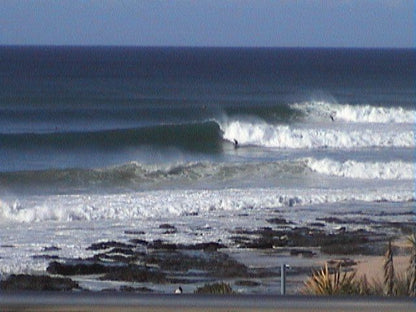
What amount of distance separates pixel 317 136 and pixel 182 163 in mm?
4552

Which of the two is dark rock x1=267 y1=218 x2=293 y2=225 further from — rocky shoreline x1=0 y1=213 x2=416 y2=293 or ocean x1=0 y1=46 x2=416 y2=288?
ocean x1=0 y1=46 x2=416 y2=288

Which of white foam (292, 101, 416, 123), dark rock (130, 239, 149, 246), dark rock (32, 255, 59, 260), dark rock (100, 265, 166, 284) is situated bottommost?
dark rock (100, 265, 166, 284)

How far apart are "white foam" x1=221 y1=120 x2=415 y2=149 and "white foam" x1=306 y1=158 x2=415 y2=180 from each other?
118 inches

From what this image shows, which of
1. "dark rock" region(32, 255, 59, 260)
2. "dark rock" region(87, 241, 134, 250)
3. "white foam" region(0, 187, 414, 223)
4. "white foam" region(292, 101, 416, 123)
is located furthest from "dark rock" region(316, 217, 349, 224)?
"white foam" region(292, 101, 416, 123)

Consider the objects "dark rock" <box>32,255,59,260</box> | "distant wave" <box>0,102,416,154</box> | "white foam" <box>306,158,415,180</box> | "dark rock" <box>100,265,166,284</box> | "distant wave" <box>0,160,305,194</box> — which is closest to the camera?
"dark rock" <box>100,265,166,284</box>

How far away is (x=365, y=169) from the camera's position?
19.8 m

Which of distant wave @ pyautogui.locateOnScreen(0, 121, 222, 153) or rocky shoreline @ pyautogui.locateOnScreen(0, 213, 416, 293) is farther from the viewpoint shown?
distant wave @ pyautogui.locateOnScreen(0, 121, 222, 153)

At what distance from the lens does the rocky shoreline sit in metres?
9.72

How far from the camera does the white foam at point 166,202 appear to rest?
14508mm

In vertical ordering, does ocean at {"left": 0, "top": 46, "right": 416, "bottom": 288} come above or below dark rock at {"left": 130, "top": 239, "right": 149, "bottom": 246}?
above

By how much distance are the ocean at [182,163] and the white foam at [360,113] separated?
0.29ft

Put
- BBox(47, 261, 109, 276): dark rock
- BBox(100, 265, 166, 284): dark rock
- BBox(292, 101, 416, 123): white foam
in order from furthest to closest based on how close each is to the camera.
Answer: BBox(292, 101, 416, 123): white foam < BBox(47, 261, 109, 276): dark rock < BBox(100, 265, 166, 284): dark rock

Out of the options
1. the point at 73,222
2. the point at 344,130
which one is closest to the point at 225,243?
the point at 73,222

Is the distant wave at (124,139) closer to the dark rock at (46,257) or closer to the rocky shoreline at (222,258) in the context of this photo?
the rocky shoreline at (222,258)
